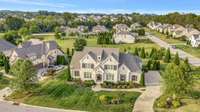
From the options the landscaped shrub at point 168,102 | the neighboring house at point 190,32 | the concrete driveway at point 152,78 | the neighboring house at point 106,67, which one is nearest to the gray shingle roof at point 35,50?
the neighboring house at point 106,67

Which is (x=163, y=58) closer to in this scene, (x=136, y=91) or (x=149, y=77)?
(x=149, y=77)

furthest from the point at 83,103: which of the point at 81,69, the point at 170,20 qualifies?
the point at 170,20

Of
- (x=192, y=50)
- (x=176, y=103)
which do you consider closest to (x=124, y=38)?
(x=192, y=50)

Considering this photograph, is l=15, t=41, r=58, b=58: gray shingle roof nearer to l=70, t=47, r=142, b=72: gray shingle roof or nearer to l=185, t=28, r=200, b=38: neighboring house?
l=70, t=47, r=142, b=72: gray shingle roof

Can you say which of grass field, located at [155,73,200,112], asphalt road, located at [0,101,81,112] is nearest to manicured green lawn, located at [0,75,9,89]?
asphalt road, located at [0,101,81,112]

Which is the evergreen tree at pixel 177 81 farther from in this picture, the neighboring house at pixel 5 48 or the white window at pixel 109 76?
the neighboring house at pixel 5 48

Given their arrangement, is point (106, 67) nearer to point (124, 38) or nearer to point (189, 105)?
point (189, 105)
